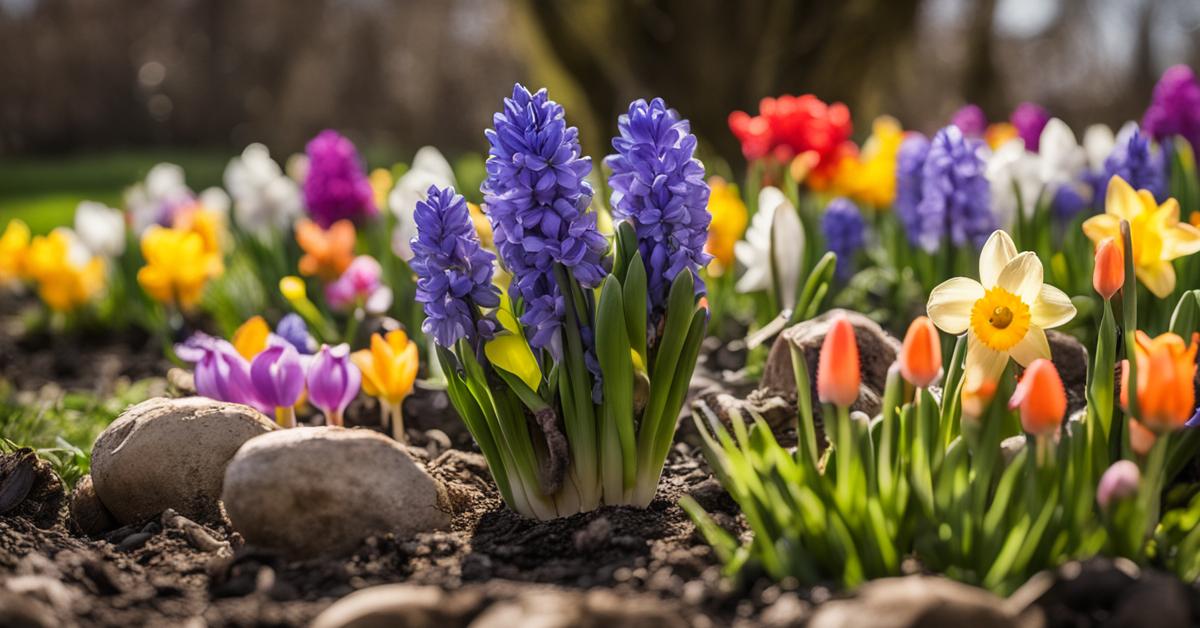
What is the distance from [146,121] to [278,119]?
2163mm

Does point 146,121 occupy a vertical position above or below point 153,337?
above

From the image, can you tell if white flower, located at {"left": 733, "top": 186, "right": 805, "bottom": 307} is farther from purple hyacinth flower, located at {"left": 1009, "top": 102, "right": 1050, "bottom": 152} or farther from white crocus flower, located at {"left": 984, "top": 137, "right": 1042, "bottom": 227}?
purple hyacinth flower, located at {"left": 1009, "top": 102, "right": 1050, "bottom": 152}

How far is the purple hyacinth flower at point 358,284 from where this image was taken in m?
3.59

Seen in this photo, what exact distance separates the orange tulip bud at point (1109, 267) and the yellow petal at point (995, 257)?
0.15 m

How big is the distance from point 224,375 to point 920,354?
5.40 ft

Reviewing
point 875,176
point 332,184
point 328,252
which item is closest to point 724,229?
point 875,176

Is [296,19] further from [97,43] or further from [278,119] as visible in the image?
[97,43]

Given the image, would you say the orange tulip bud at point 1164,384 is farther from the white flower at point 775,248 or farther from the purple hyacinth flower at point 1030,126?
the purple hyacinth flower at point 1030,126

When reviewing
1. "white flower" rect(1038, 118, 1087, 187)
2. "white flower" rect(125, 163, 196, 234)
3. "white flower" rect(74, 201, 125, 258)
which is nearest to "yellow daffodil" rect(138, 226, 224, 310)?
"white flower" rect(74, 201, 125, 258)

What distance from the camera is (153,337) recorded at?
4977 mm

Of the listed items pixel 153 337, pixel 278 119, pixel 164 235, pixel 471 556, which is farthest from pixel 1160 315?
pixel 278 119

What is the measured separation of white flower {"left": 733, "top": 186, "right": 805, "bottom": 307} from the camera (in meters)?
3.21

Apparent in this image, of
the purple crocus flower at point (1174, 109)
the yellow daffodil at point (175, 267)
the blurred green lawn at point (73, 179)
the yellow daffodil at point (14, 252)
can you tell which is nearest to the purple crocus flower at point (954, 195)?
the purple crocus flower at point (1174, 109)

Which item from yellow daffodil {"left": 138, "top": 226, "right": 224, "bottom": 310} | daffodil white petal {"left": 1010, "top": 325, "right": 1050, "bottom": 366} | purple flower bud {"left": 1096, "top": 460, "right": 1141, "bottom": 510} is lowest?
purple flower bud {"left": 1096, "top": 460, "right": 1141, "bottom": 510}
